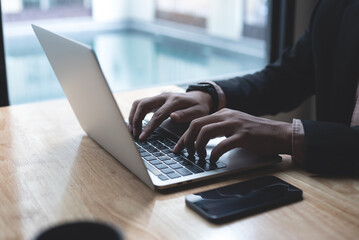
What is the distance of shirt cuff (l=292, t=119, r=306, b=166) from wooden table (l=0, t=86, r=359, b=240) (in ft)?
0.07

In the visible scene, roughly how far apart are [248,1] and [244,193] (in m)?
2.08

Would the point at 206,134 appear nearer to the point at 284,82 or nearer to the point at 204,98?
the point at 204,98

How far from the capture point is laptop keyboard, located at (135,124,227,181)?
85 centimetres

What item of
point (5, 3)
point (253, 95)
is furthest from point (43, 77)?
point (253, 95)

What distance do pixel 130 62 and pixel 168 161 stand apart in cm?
184

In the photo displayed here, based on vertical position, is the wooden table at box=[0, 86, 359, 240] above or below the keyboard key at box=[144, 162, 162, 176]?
below

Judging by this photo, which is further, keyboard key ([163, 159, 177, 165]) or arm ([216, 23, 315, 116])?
arm ([216, 23, 315, 116])

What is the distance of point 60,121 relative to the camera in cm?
122

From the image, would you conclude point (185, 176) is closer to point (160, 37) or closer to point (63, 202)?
point (63, 202)

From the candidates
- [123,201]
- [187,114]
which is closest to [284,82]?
[187,114]

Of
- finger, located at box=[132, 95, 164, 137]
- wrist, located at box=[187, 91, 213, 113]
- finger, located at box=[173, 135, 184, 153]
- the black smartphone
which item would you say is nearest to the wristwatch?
wrist, located at box=[187, 91, 213, 113]

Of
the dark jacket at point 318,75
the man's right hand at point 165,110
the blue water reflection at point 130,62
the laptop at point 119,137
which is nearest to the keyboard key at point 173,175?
the laptop at point 119,137

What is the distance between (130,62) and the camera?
2.68 m

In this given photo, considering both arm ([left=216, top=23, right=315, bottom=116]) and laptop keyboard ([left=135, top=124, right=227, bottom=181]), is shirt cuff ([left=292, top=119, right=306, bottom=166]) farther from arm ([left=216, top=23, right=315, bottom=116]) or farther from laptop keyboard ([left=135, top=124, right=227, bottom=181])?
arm ([left=216, top=23, right=315, bottom=116])
